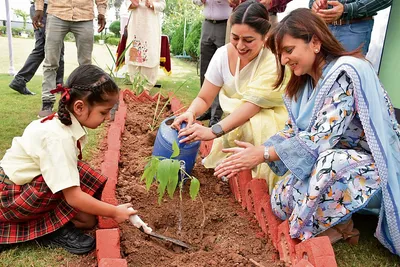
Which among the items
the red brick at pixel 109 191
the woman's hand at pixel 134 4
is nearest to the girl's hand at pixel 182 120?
the red brick at pixel 109 191

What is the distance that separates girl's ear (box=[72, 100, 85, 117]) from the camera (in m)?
1.65

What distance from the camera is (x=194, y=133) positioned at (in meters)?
2.19

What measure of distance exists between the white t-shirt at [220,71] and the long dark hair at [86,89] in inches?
40.7

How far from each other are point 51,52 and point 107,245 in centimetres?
263

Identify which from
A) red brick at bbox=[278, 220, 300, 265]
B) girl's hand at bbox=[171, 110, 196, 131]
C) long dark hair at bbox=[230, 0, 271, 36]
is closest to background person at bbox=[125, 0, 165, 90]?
girl's hand at bbox=[171, 110, 196, 131]

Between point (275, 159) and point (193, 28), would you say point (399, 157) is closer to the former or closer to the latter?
point (275, 159)

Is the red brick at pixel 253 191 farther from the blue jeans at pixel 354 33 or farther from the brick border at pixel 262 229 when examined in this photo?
the blue jeans at pixel 354 33

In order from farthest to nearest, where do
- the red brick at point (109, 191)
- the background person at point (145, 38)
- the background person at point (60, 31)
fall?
the background person at point (145, 38), the background person at point (60, 31), the red brick at point (109, 191)

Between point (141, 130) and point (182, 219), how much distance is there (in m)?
1.52

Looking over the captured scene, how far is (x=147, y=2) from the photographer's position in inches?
201

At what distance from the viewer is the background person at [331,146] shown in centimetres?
164

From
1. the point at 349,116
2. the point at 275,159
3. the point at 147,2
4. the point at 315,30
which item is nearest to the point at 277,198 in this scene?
the point at 275,159

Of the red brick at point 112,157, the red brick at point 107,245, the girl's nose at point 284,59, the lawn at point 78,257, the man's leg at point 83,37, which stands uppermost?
the girl's nose at point 284,59

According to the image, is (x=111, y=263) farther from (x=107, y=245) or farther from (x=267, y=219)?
(x=267, y=219)
